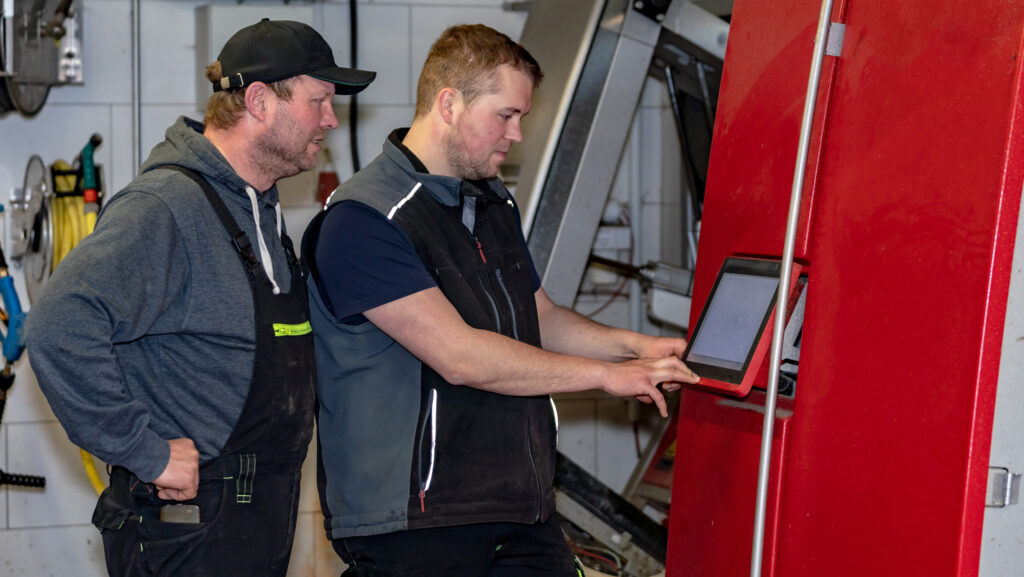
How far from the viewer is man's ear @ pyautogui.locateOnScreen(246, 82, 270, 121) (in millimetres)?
1924

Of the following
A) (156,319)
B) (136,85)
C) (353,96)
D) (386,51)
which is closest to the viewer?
(156,319)

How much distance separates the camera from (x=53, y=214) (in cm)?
339

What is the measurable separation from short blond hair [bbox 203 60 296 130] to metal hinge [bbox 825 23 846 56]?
930 mm

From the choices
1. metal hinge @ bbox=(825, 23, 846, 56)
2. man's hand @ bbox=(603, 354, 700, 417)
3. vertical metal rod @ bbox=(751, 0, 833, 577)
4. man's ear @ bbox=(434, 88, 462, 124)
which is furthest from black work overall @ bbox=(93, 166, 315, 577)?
metal hinge @ bbox=(825, 23, 846, 56)

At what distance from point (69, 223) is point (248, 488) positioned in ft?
6.28

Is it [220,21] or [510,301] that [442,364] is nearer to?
[510,301]

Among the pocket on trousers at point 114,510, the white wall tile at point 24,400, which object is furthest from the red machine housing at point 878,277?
the white wall tile at point 24,400

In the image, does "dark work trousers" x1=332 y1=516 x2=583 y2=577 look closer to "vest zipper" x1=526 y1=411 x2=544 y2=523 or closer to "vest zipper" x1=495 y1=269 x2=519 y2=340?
"vest zipper" x1=526 y1=411 x2=544 y2=523

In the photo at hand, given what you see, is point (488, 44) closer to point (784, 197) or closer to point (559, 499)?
point (784, 197)

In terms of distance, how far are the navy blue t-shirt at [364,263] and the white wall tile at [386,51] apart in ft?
6.36

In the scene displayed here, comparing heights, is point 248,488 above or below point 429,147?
below

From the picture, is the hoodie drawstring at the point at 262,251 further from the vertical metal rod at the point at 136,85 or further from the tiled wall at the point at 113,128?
the vertical metal rod at the point at 136,85

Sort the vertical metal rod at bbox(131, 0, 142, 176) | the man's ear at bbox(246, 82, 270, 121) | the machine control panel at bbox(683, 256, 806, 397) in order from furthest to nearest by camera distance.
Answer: the vertical metal rod at bbox(131, 0, 142, 176) < the man's ear at bbox(246, 82, 270, 121) < the machine control panel at bbox(683, 256, 806, 397)

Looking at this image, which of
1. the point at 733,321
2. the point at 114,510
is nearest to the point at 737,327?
the point at 733,321
